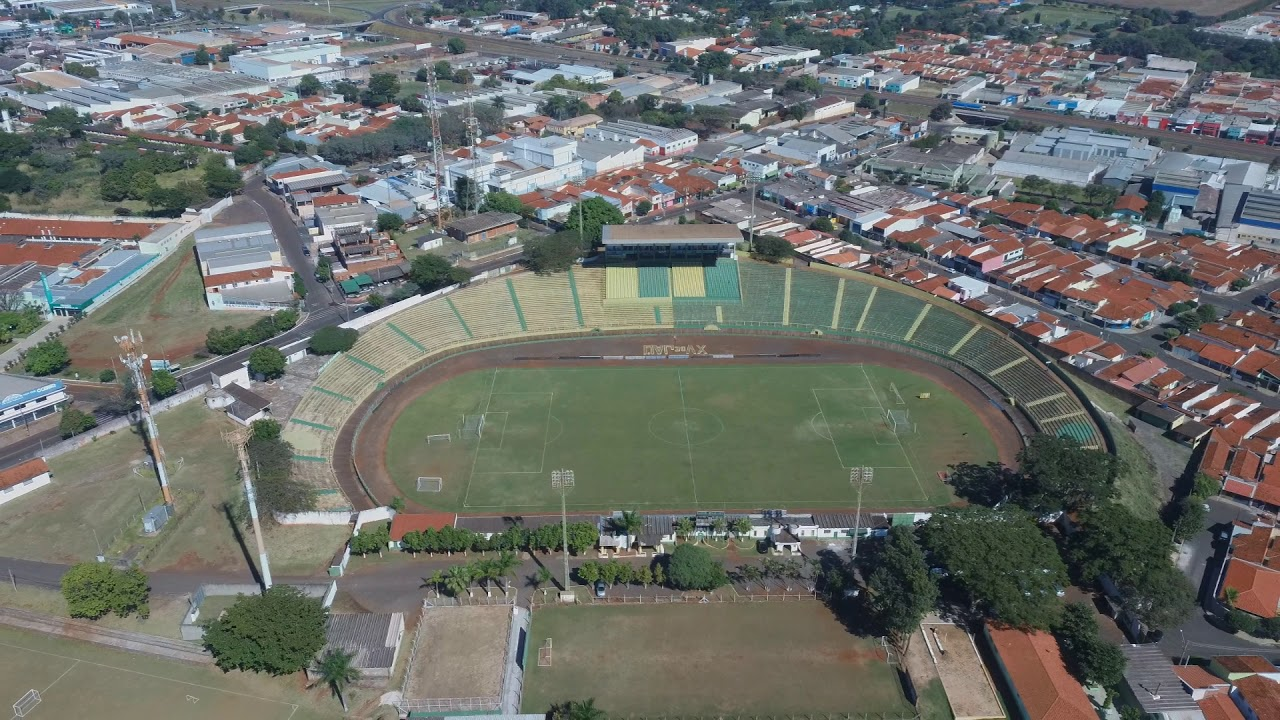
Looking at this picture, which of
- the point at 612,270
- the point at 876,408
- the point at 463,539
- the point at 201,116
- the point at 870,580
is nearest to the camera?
the point at 870,580

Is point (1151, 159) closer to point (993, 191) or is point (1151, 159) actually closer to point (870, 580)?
point (993, 191)

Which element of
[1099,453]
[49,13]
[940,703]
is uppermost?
[49,13]

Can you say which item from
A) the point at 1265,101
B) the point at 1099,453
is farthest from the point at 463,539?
the point at 1265,101

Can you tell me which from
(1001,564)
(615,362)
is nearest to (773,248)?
(615,362)

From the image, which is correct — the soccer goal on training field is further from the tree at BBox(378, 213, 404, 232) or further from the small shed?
the tree at BBox(378, 213, 404, 232)

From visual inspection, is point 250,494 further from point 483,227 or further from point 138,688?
point 483,227

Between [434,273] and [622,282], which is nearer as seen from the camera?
[434,273]

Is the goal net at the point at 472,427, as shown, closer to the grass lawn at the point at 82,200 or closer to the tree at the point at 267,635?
the tree at the point at 267,635
